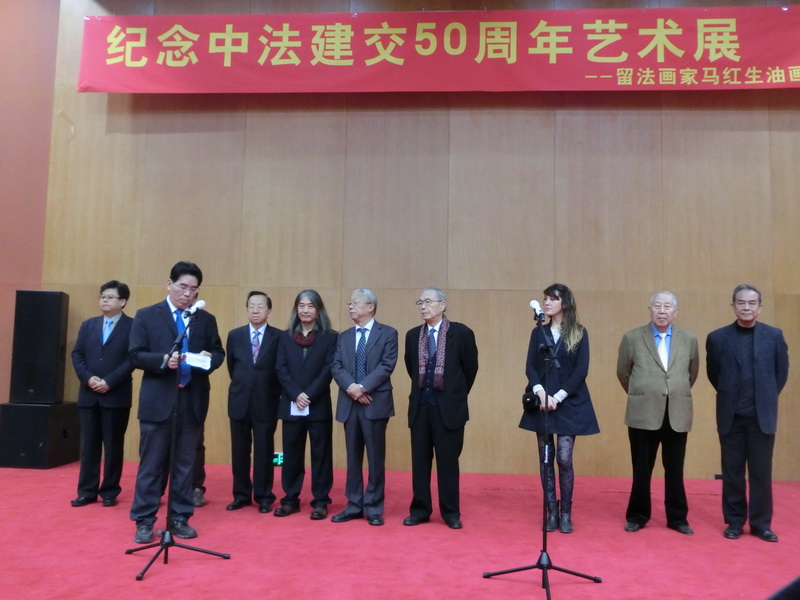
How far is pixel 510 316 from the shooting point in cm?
600

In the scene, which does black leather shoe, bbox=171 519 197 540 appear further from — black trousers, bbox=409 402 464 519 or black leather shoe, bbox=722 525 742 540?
black leather shoe, bbox=722 525 742 540

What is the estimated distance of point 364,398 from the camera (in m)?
4.18

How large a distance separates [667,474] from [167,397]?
3070 mm

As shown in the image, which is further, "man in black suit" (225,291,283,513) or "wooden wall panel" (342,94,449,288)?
"wooden wall panel" (342,94,449,288)

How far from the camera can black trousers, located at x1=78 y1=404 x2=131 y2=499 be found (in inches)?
177

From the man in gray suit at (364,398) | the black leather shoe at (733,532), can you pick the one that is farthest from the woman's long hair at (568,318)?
the black leather shoe at (733,532)

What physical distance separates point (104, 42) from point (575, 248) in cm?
487

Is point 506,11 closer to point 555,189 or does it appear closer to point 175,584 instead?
point 555,189

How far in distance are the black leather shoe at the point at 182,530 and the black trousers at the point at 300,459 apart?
28.6 inches

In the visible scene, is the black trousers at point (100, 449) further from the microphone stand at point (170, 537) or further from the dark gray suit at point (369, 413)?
the dark gray suit at point (369, 413)

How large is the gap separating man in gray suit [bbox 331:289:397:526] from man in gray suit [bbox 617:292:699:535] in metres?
1.56

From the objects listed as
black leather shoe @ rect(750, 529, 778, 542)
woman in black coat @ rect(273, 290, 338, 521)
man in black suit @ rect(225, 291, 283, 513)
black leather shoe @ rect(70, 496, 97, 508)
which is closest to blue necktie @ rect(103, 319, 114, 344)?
man in black suit @ rect(225, 291, 283, 513)

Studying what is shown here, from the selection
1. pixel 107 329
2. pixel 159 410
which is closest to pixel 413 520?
pixel 159 410

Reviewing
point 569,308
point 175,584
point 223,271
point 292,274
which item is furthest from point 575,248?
point 175,584
